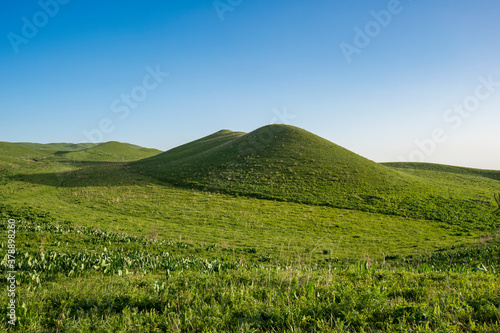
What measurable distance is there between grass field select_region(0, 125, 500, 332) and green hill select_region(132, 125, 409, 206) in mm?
527

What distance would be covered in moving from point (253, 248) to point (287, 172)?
3922cm

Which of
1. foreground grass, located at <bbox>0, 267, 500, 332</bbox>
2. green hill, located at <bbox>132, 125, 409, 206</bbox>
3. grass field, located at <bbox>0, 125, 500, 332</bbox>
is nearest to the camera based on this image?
foreground grass, located at <bbox>0, 267, 500, 332</bbox>

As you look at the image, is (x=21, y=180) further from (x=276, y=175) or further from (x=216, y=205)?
(x=276, y=175)

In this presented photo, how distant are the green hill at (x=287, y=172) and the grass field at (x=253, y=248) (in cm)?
53

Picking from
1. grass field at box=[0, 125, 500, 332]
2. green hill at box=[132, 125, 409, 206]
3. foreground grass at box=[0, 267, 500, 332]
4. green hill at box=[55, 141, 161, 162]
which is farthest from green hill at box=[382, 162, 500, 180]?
green hill at box=[55, 141, 161, 162]

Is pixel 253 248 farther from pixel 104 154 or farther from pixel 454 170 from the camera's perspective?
pixel 104 154

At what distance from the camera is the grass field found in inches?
185

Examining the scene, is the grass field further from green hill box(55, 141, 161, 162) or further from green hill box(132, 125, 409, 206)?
green hill box(55, 141, 161, 162)

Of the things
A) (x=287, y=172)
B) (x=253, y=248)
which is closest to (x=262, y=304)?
(x=253, y=248)

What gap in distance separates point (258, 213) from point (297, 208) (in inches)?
277

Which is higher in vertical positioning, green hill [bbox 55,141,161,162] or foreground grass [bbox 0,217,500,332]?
green hill [bbox 55,141,161,162]

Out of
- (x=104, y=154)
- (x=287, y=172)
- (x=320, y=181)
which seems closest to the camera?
(x=320, y=181)

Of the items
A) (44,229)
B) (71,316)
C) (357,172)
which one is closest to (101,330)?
(71,316)

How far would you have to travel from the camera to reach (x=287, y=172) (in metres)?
56.7
